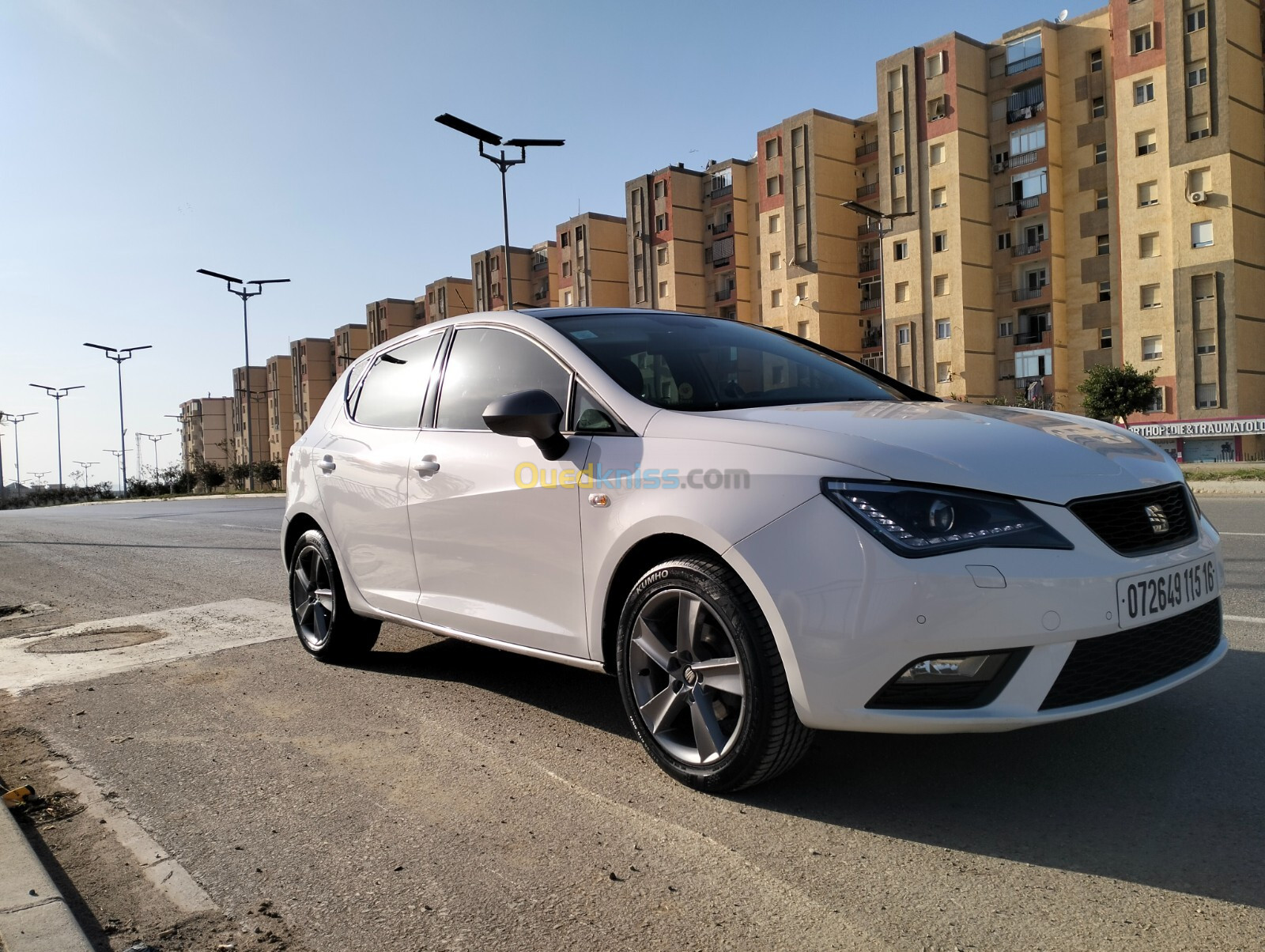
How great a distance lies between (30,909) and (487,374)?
2.52m

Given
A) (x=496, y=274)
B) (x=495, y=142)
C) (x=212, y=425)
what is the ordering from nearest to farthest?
(x=495, y=142)
(x=496, y=274)
(x=212, y=425)

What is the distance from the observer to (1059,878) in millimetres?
2527

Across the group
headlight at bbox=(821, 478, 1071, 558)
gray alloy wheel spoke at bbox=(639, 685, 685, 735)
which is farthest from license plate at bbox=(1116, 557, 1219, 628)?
gray alloy wheel spoke at bbox=(639, 685, 685, 735)

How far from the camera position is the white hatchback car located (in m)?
2.74

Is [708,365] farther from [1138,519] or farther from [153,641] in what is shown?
[153,641]

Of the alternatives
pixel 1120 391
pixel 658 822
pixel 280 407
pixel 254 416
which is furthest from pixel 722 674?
pixel 254 416

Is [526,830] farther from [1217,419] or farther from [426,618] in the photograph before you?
[1217,419]

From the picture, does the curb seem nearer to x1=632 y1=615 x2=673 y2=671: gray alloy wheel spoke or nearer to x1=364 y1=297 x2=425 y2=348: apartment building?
x1=632 y1=615 x2=673 y2=671: gray alloy wheel spoke

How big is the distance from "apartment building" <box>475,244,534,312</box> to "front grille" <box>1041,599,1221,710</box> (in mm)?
83047

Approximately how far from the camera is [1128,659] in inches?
113

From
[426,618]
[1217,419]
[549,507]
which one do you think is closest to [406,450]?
[426,618]

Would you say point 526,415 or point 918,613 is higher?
point 526,415

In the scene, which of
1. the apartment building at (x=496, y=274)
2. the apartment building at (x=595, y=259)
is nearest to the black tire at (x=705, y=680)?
the apartment building at (x=595, y=259)

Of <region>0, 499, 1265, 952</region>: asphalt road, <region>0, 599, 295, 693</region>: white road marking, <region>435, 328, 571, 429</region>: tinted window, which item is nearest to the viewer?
<region>0, 499, 1265, 952</region>: asphalt road
